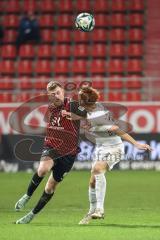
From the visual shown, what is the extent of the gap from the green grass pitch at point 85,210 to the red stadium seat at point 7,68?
4.81 meters

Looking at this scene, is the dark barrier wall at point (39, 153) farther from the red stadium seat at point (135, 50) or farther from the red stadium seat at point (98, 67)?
the red stadium seat at point (135, 50)

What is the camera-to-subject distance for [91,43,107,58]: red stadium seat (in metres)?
24.2

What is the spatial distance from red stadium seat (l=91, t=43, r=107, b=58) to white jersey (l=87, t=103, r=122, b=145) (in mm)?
13383

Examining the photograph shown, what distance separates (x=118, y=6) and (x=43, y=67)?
3.38m

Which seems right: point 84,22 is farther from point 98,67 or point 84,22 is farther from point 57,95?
point 98,67

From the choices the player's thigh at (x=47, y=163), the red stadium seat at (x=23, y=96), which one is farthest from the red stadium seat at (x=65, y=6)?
the player's thigh at (x=47, y=163)

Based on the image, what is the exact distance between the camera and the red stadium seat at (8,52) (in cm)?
2460

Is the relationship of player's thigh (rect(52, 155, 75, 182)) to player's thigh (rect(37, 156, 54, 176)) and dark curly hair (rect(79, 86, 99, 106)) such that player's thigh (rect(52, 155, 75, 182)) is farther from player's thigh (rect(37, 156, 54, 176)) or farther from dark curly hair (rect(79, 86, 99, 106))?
dark curly hair (rect(79, 86, 99, 106))

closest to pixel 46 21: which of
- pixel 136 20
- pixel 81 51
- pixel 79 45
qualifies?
pixel 79 45

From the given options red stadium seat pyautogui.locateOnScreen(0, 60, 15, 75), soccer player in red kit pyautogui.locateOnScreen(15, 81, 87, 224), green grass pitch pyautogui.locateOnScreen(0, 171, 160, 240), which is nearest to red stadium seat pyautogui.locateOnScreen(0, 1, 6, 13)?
red stadium seat pyautogui.locateOnScreen(0, 60, 15, 75)

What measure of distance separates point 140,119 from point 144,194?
5422mm

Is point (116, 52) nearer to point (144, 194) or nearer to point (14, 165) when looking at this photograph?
point (14, 165)

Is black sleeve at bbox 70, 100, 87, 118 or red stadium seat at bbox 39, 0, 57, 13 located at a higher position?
red stadium seat at bbox 39, 0, 57, 13

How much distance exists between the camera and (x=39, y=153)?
20.7m
